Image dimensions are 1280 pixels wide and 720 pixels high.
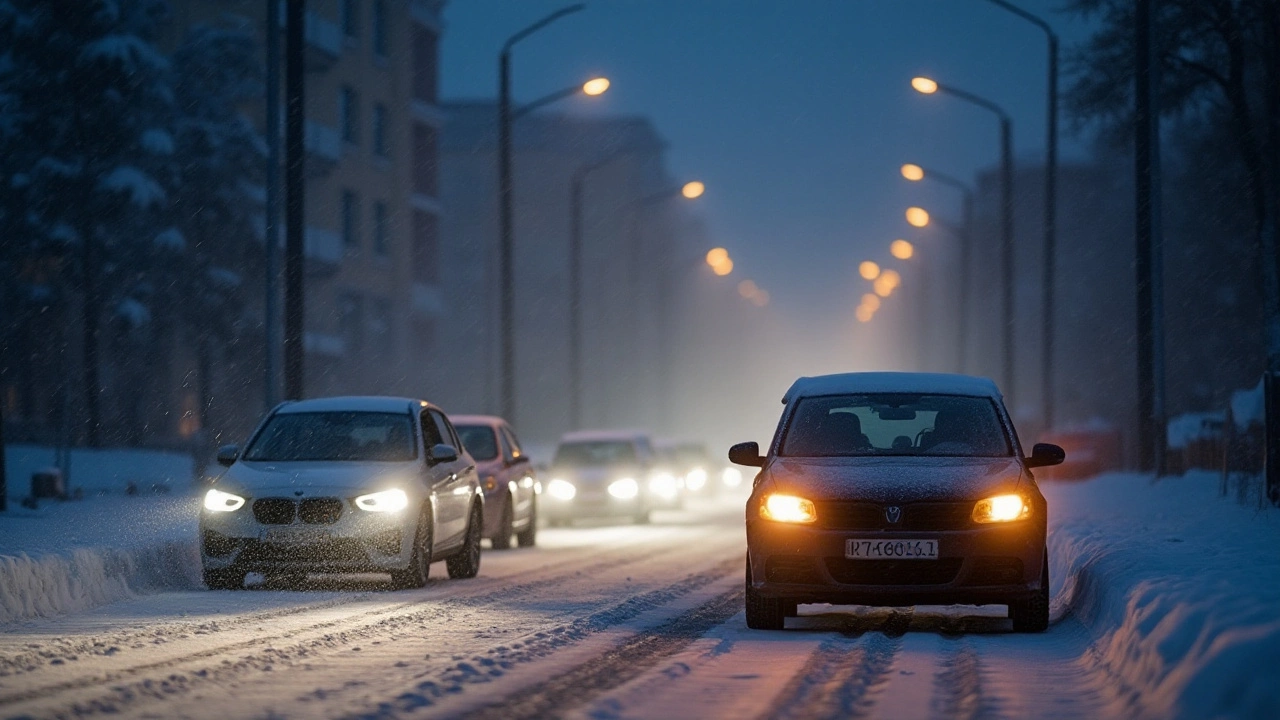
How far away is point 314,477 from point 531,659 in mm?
6220

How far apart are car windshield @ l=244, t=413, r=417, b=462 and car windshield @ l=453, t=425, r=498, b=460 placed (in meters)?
5.66

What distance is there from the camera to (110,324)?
154 ft

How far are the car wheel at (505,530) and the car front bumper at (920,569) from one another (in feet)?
39.2

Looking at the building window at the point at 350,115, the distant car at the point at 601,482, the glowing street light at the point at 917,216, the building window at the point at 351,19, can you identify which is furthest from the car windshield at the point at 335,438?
the building window at the point at 351,19

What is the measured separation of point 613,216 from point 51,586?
366ft

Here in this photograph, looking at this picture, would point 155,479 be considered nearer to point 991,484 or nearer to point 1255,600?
point 991,484

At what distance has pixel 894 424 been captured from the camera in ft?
47.7

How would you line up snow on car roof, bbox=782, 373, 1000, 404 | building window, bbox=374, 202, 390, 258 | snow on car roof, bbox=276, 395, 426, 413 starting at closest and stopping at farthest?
snow on car roof, bbox=782, 373, 1000, 404, snow on car roof, bbox=276, 395, 426, 413, building window, bbox=374, 202, 390, 258

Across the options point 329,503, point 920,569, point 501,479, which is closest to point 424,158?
point 501,479

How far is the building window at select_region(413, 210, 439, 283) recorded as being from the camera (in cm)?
7669

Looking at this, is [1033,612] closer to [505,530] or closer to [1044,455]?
[1044,455]

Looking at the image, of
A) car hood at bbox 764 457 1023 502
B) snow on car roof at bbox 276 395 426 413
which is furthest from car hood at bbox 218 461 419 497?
car hood at bbox 764 457 1023 502

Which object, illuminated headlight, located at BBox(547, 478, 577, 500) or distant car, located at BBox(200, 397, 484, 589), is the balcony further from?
distant car, located at BBox(200, 397, 484, 589)

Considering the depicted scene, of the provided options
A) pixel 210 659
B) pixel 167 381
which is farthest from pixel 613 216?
pixel 210 659
